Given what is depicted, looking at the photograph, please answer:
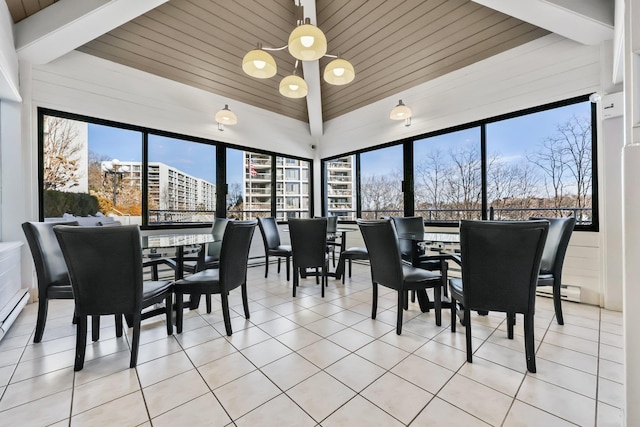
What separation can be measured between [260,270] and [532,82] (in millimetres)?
4662

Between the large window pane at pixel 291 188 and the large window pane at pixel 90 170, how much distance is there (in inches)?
97.2

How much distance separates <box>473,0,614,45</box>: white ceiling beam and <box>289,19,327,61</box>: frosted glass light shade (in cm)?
181

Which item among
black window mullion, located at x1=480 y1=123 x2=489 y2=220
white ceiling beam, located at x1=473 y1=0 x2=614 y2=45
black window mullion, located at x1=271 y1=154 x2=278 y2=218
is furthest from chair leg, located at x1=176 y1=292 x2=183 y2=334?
white ceiling beam, located at x1=473 y1=0 x2=614 y2=45

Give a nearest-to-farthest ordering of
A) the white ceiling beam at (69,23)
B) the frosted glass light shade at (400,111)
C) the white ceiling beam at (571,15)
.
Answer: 1. the white ceiling beam at (571,15)
2. the white ceiling beam at (69,23)
3. the frosted glass light shade at (400,111)

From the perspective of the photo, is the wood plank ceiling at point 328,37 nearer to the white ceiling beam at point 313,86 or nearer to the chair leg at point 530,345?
the white ceiling beam at point 313,86

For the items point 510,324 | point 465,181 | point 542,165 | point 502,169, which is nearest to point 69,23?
point 510,324

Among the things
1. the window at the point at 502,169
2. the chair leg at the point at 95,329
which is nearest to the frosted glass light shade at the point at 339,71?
the window at the point at 502,169

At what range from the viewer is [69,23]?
8.46ft

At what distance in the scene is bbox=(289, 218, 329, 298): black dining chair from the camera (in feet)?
10.6

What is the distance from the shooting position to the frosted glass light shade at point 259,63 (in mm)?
2471

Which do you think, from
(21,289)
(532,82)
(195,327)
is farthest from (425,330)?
(21,289)

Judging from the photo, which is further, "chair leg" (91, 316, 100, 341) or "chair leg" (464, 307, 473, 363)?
"chair leg" (91, 316, 100, 341)

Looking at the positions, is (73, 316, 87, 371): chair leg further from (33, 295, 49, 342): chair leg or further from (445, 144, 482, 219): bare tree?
(445, 144, 482, 219): bare tree

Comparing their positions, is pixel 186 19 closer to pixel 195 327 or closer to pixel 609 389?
pixel 195 327
